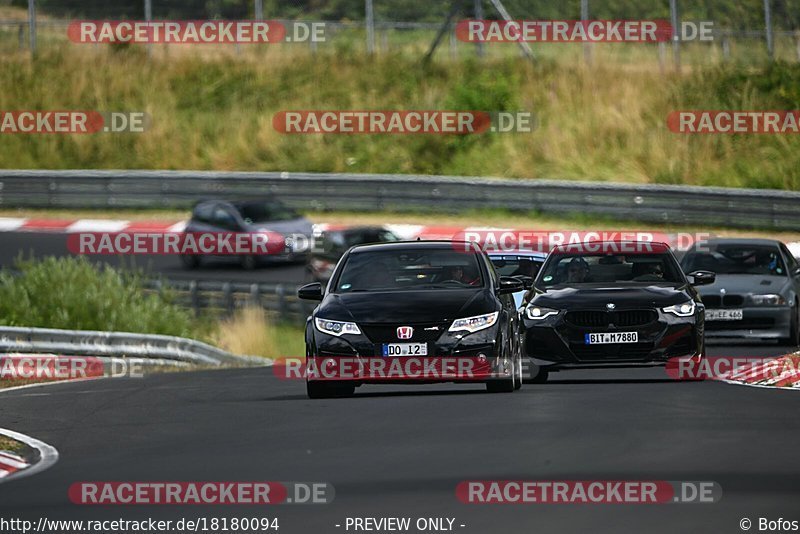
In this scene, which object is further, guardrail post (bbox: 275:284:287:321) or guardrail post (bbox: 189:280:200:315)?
guardrail post (bbox: 189:280:200:315)

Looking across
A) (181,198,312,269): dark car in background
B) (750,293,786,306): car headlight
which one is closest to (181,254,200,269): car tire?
(181,198,312,269): dark car in background

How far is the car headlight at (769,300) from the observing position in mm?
21453

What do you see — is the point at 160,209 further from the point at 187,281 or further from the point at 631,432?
the point at 631,432

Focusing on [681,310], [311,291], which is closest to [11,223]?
[311,291]

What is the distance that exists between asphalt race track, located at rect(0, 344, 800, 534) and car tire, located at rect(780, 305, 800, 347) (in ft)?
14.7

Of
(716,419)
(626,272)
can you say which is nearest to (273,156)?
(626,272)

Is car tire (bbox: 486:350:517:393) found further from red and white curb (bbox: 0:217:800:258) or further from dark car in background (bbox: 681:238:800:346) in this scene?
red and white curb (bbox: 0:217:800:258)

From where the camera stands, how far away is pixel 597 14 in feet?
132

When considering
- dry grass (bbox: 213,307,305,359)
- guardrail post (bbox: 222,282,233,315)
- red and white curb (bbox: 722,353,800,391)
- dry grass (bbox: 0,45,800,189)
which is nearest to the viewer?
red and white curb (bbox: 722,353,800,391)

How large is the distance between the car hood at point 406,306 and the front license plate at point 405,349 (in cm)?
20

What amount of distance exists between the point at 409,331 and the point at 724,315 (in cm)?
812

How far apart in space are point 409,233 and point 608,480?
2509cm

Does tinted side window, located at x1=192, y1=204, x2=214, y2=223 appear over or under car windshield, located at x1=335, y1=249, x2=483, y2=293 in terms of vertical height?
over

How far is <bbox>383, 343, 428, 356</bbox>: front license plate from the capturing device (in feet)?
48.4
